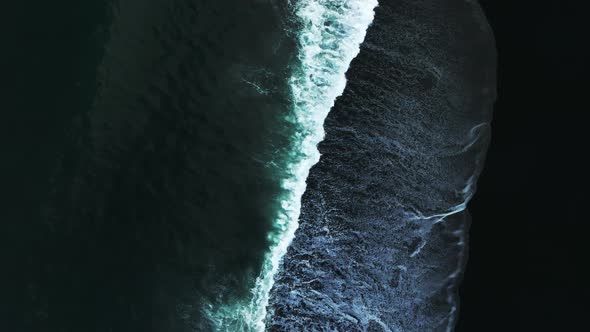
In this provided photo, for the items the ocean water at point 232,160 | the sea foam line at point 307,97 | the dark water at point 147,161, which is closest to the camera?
the dark water at point 147,161

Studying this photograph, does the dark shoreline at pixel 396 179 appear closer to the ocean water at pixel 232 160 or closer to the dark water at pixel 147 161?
the ocean water at pixel 232 160

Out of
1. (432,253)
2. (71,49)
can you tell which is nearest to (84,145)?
(71,49)

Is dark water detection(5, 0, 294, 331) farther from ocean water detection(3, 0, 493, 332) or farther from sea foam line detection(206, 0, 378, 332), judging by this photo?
sea foam line detection(206, 0, 378, 332)

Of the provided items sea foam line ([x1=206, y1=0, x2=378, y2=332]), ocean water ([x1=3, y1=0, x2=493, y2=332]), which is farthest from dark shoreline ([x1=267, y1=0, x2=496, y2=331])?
sea foam line ([x1=206, y1=0, x2=378, y2=332])

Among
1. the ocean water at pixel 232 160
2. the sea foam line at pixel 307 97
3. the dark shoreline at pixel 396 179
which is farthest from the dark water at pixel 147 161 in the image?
the dark shoreline at pixel 396 179

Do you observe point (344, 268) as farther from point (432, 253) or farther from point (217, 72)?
point (217, 72)

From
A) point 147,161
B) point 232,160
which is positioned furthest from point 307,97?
point 147,161

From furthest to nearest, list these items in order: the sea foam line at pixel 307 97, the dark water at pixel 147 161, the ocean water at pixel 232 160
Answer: the sea foam line at pixel 307 97 → the ocean water at pixel 232 160 → the dark water at pixel 147 161
